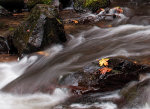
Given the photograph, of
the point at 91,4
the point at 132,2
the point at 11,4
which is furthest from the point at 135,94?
the point at 11,4

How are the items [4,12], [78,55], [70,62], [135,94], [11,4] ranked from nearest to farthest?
[135,94] < [70,62] < [78,55] < [4,12] < [11,4]

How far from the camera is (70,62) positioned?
4.82 metres

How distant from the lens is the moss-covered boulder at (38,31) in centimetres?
518

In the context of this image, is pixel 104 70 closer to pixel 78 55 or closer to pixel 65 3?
pixel 78 55

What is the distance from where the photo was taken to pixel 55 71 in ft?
14.5

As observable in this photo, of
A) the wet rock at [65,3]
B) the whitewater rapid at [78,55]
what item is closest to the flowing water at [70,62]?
the whitewater rapid at [78,55]

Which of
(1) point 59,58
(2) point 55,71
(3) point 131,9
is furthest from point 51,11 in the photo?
(3) point 131,9

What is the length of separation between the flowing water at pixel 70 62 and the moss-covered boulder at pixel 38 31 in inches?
10.7

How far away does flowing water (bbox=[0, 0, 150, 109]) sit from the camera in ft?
12.0

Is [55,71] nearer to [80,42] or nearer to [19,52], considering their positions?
[19,52]

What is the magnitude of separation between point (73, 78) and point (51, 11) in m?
2.63

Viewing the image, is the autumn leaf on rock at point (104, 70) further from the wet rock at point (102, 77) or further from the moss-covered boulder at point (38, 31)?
the moss-covered boulder at point (38, 31)

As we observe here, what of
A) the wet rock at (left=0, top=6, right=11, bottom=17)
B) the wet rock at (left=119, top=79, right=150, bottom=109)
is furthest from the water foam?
the wet rock at (left=0, top=6, right=11, bottom=17)

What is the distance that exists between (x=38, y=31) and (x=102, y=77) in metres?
2.45
